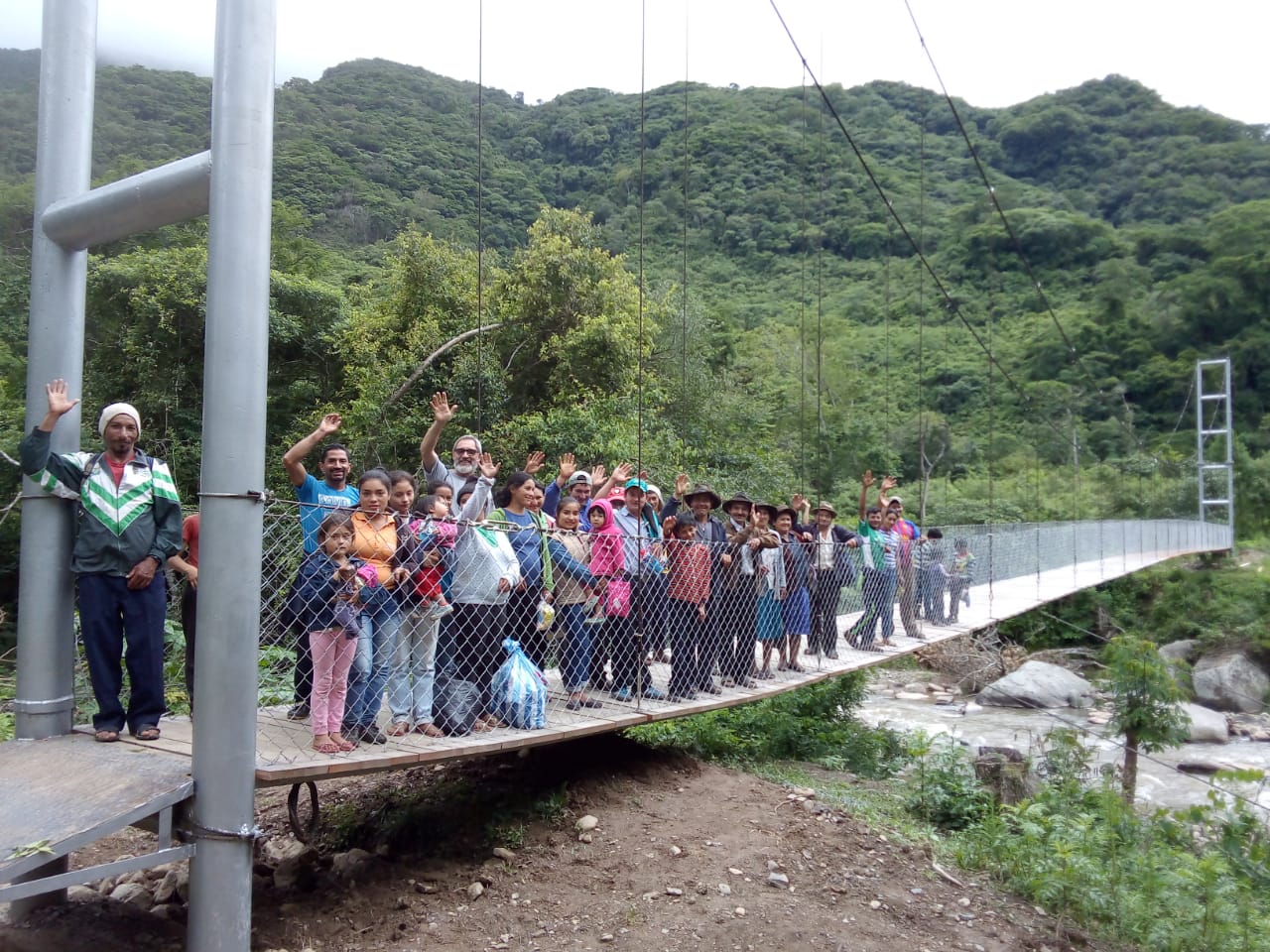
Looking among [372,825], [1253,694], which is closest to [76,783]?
[372,825]

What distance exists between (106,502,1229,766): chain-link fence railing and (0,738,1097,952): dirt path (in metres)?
0.34

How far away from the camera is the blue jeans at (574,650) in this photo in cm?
347

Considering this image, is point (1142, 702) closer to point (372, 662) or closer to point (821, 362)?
point (372, 662)

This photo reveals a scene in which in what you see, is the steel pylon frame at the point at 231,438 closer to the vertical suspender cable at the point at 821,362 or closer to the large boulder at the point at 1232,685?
the vertical suspender cable at the point at 821,362

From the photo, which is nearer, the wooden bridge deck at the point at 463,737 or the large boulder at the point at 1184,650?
the wooden bridge deck at the point at 463,737

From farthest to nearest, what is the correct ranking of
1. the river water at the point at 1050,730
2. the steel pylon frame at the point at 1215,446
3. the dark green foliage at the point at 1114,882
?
the steel pylon frame at the point at 1215,446, the river water at the point at 1050,730, the dark green foliage at the point at 1114,882

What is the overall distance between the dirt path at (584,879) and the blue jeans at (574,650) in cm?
35

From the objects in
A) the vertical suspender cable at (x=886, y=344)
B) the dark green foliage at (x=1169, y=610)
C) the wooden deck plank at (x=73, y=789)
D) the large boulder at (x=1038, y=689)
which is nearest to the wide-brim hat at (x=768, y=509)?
the wooden deck plank at (x=73, y=789)

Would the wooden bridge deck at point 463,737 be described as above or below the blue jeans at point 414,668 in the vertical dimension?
below

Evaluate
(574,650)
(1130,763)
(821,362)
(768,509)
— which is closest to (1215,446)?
(821,362)

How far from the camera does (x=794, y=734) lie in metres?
5.45

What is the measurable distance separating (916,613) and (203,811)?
4.93 m

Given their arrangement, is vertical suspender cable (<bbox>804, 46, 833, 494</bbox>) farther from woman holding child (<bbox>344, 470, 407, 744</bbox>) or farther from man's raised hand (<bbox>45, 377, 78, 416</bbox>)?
man's raised hand (<bbox>45, 377, 78, 416</bbox>)

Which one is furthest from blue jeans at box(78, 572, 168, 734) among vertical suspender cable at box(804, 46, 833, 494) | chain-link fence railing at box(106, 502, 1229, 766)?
vertical suspender cable at box(804, 46, 833, 494)
